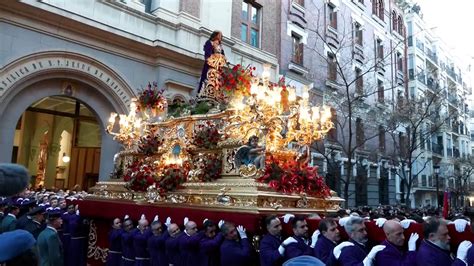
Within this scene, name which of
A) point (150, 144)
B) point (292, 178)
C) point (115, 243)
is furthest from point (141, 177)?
point (292, 178)

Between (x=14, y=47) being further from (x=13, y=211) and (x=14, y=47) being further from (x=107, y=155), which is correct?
(x=13, y=211)

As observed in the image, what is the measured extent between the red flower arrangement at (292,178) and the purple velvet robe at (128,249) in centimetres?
271

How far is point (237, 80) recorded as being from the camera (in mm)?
9148

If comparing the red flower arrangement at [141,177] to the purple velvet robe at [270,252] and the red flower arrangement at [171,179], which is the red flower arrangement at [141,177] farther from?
the purple velvet robe at [270,252]

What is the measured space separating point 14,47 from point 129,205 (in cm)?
672

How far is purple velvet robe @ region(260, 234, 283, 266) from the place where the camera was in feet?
17.2

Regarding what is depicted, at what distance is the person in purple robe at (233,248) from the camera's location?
5.74 meters


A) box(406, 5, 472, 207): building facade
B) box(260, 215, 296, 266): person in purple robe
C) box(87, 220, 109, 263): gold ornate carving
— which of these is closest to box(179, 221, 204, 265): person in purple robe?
box(260, 215, 296, 266): person in purple robe

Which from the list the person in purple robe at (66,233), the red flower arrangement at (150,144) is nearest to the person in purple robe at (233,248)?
the red flower arrangement at (150,144)

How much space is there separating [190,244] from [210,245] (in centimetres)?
41

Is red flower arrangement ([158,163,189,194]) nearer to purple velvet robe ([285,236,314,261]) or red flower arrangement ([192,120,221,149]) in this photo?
red flower arrangement ([192,120,221,149])

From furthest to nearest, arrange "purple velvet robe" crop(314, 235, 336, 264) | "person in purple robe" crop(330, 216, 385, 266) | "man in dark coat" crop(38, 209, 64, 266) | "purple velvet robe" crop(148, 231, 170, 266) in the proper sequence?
1. "purple velvet robe" crop(148, 231, 170, 266)
2. "man in dark coat" crop(38, 209, 64, 266)
3. "purple velvet robe" crop(314, 235, 336, 264)
4. "person in purple robe" crop(330, 216, 385, 266)

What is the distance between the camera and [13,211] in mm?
7875

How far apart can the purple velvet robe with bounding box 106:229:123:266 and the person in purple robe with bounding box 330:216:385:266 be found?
5075 mm
